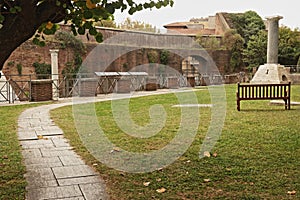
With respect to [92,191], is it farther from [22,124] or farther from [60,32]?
[60,32]

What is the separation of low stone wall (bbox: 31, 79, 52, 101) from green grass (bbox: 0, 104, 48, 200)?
17.4 feet

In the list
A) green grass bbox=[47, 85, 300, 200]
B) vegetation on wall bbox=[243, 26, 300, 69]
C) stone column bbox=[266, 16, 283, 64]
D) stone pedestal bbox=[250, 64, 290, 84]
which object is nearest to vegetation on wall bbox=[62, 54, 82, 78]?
stone pedestal bbox=[250, 64, 290, 84]

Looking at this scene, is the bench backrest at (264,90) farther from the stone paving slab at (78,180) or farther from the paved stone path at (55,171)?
the stone paving slab at (78,180)

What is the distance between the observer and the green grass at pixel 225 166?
11.1 ft

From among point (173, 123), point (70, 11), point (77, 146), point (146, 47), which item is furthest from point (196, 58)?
point (70, 11)

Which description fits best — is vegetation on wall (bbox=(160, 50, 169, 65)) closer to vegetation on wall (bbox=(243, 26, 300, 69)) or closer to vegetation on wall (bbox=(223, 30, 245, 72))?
vegetation on wall (bbox=(223, 30, 245, 72))

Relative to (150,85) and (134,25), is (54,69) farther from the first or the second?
(134,25)

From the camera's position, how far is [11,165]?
4.30m

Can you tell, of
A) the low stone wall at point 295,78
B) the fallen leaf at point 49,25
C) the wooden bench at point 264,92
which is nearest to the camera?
the fallen leaf at point 49,25

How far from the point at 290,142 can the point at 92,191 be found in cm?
320

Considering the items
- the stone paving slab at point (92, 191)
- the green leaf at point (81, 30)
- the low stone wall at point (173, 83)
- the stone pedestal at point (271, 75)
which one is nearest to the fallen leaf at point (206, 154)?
the stone paving slab at point (92, 191)

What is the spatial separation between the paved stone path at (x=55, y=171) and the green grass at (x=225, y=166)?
13cm

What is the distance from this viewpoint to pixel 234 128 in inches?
267

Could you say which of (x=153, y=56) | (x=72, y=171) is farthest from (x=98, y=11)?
(x=153, y=56)
